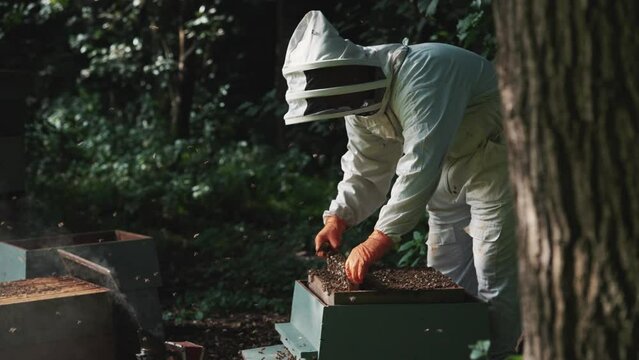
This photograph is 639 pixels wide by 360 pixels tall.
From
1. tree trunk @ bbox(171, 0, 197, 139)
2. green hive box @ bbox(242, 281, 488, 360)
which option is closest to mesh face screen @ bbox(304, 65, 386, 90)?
green hive box @ bbox(242, 281, 488, 360)

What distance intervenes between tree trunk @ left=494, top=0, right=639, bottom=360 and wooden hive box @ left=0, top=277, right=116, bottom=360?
2147 millimetres

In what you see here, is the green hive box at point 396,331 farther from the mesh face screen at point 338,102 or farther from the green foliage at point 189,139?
the green foliage at point 189,139

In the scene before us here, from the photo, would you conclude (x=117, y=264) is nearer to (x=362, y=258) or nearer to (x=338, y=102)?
(x=338, y=102)

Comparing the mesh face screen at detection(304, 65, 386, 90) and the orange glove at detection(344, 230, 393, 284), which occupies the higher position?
the mesh face screen at detection(304, 65, 386, 90)

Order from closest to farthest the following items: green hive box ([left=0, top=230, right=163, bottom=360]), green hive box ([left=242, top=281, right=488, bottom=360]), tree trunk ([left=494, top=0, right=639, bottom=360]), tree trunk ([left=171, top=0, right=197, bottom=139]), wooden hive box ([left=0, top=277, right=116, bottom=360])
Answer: tree trunk ([left=494, top=0, right=639, bottom=360])
green hive box ([left=242, top=281, right=488, bottom=360])
wooden hive box ([left=0, top=277, right=116, bottom=360])
green hive box ([left=0, top=230, right=163, bottom=360])
tree trunk ([left=171, top=0, right=197, bottom=139])

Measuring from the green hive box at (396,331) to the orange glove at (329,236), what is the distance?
0.74m

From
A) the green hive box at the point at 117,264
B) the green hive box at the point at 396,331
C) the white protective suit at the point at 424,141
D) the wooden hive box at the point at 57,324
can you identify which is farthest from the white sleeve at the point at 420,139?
the green hive box at the point at 117,264

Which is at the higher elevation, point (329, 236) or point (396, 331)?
point (329, 236)

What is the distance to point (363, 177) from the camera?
4.14 m

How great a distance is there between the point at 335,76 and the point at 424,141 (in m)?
0.46

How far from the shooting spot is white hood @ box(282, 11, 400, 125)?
11.9ft

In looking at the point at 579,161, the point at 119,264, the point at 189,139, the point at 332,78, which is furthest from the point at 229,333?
the point at 189,139

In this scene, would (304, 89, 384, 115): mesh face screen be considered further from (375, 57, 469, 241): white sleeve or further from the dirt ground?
the dirt ground

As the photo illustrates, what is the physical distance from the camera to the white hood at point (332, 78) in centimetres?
363
